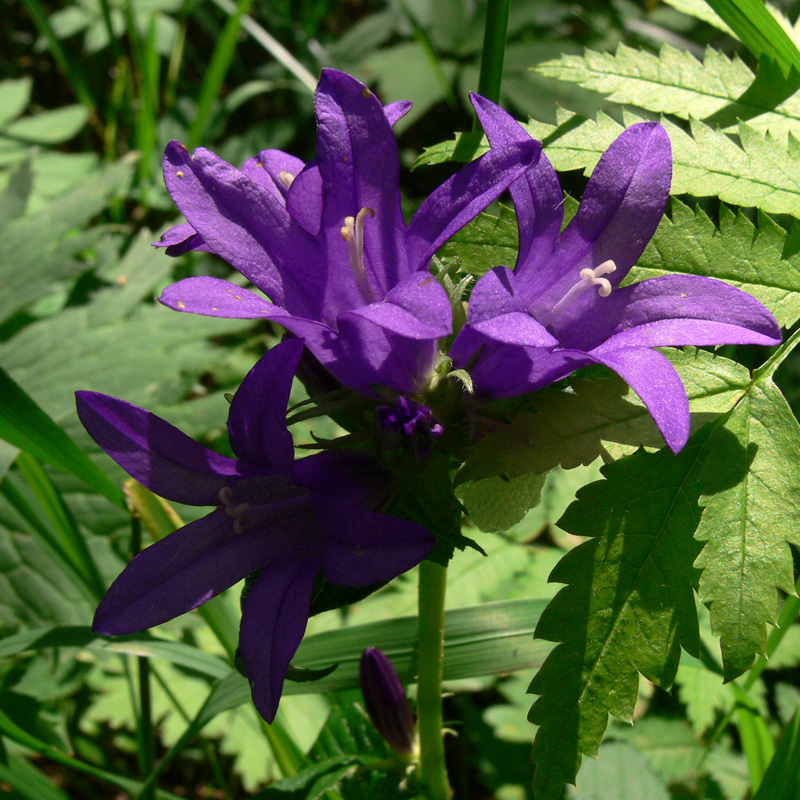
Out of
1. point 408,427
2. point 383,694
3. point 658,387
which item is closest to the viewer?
point 658,387

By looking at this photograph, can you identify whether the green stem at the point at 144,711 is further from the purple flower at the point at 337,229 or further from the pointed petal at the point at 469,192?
the pointed petal at the point at 469,192

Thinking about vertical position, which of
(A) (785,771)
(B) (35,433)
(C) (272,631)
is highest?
(C) (272,631)

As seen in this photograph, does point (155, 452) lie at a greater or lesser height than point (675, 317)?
lesser

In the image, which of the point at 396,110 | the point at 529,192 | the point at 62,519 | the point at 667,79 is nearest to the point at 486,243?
the point at 529,192

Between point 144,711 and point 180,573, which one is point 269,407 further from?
point 144,711

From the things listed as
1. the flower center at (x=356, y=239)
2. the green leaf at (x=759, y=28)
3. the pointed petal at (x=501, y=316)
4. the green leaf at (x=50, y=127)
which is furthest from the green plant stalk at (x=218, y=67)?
the pointed petal at (x=501, y=316)

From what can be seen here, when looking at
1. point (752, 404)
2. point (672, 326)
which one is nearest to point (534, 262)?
point (672, 326)

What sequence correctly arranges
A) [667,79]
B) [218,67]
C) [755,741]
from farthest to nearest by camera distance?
[218,67]
[755,741]
[667,79]
